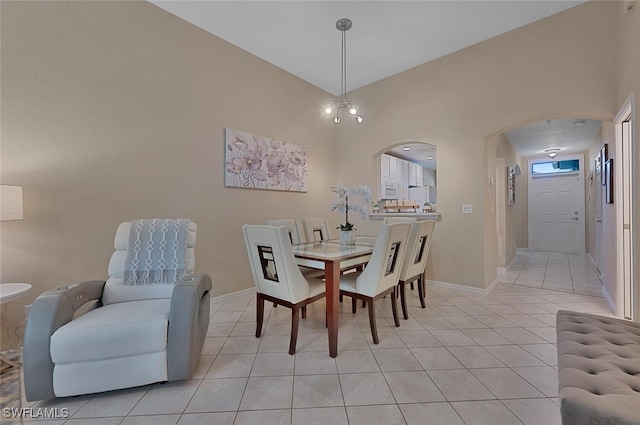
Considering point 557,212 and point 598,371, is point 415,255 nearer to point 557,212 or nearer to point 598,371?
point 598,371

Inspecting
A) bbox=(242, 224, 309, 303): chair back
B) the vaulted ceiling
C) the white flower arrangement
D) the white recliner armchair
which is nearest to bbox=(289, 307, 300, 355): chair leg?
bbox=(242, 224, 309, 303): chair back

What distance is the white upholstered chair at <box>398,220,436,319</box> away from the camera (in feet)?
8.48

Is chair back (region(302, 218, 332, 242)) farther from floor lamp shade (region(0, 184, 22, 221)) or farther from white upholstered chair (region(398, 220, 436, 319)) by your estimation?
→ floor lamp shade (region(0, 184, 22, 221))

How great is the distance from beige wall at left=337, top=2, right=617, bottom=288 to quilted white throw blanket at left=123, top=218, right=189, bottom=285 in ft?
10.6

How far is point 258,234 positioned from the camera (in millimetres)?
2068

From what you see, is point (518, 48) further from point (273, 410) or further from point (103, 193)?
point (103, 193)

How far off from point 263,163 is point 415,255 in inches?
90.5

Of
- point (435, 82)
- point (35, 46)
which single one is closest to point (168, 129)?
point (35, 46)

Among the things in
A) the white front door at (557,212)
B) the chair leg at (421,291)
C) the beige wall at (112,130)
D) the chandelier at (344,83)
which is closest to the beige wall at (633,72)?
the chair leg at (421,291)

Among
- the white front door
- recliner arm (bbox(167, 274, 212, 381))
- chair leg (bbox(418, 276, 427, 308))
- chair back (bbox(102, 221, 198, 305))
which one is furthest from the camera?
the white front door

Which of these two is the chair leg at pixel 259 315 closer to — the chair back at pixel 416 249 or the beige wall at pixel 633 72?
the chair back at pixel 416 249

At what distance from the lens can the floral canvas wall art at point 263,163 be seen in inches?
131

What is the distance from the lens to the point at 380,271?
2.13 m

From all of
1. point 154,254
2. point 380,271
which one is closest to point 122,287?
point 154,254
